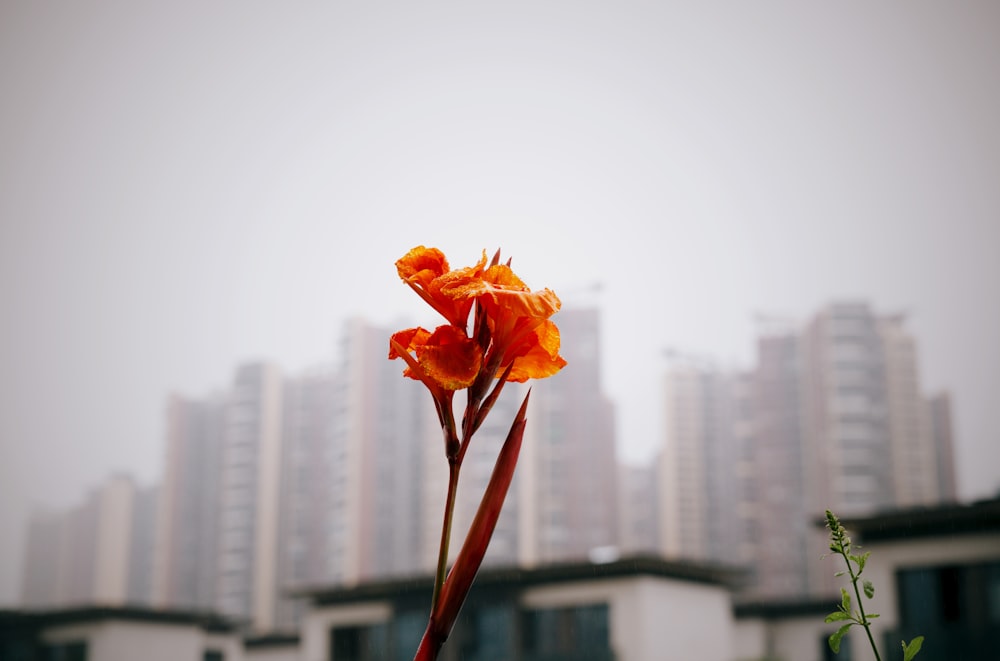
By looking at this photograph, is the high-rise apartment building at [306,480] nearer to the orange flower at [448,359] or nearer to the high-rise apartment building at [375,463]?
the high-rise apartment building at [375,463]

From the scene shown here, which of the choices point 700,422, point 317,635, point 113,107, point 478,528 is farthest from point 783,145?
point 478,528

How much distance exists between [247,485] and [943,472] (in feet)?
83.8

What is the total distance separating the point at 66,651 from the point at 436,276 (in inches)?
709

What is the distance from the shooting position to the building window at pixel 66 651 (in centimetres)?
1655

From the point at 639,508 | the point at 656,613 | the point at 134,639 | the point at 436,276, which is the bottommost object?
the point at 134,639

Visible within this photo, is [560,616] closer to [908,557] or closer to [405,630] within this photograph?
[405,630]

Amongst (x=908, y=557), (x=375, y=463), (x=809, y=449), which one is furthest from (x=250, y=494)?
(x=908, y=557)

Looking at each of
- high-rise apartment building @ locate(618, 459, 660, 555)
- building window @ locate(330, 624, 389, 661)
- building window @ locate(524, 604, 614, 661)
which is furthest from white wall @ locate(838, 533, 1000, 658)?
high-rise apartment building @ locate(618, 459, 660, 555)

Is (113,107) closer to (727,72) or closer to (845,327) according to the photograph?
(727,72)

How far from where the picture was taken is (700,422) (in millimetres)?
39438

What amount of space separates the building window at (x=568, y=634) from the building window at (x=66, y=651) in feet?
24.5

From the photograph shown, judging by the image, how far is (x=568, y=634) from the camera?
13.6 metres

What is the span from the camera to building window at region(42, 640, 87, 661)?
651 inches

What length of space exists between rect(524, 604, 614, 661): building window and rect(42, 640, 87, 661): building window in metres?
7.46
